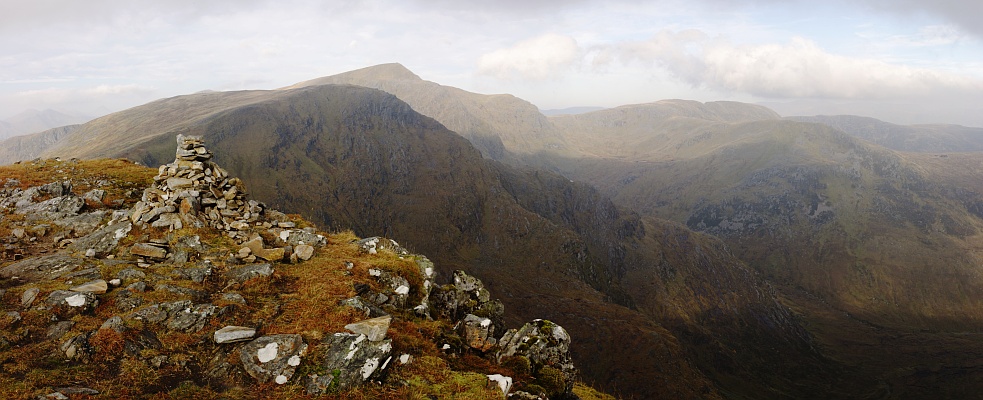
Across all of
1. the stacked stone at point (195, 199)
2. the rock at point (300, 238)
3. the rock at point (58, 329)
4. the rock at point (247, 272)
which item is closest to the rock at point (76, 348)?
the rock at point (58, 329)

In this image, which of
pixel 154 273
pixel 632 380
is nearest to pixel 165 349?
pixel 154 273

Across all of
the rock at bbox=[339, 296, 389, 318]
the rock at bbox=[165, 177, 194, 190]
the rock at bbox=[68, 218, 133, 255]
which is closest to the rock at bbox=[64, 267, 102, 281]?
the rock at bbox=[68, 218, 133, 255]

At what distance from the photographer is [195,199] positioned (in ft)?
67.1

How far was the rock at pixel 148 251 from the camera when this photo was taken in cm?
1689

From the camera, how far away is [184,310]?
13.6 metres

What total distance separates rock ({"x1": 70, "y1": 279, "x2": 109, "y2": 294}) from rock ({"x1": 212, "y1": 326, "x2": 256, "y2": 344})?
4954 millimetres

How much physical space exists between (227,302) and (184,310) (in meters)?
1.22

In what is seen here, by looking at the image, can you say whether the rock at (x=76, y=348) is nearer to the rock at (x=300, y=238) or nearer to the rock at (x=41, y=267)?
the rock at (x=41, y=267)

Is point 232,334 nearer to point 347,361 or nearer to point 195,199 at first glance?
point 347,361

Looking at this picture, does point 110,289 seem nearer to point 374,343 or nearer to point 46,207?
point 374,343

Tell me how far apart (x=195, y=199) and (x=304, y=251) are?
21.8 feet

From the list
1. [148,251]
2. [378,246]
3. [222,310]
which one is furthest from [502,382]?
[148,251]

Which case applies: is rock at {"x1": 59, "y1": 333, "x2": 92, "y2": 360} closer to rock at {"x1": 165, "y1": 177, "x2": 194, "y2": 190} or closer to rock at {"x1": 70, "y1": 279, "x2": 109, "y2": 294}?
rock at {"x1": 70, "y1": 279, "x2": 109, "y2": 294}

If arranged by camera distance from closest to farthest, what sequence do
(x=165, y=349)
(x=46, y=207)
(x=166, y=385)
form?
(x=166, y=385) < (x=165, y=349) < (x=46, y=207)
